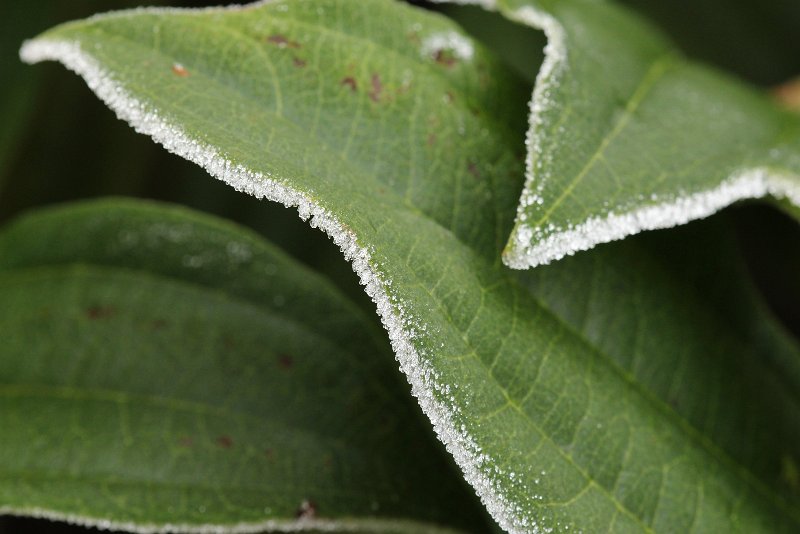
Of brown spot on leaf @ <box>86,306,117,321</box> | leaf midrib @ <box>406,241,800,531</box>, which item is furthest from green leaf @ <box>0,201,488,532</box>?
leaf midrib @ <box>406,241,800,531</box>

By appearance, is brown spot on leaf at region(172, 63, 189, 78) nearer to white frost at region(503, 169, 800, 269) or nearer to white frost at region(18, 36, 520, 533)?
white frost at region(18, 36, 520, 533)

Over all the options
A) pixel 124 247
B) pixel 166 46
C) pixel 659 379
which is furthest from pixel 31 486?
pixel 659 379

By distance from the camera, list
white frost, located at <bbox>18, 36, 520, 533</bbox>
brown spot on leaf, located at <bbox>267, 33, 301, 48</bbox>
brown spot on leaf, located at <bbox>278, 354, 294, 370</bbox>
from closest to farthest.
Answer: white frost, located at <bbox>18, 36, 520, 533</bbox> < brown spot on leaf, located at <bbox>267, 33, 301, 48</bbox> < brown spot on leaf, located at <bbox>278, 354, 294, 370</bbox>

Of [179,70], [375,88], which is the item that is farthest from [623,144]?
[179,70]

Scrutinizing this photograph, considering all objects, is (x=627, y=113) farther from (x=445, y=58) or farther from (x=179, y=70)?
(x=179, y=70)

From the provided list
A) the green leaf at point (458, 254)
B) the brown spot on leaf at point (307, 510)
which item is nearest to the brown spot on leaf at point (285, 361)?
the brown spot on leaf at point (307, 510)

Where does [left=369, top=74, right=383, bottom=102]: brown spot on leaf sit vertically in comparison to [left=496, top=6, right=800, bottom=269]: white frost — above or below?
below

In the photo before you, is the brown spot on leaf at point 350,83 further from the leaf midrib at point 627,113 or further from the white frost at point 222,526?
the white frost at point 222,526
